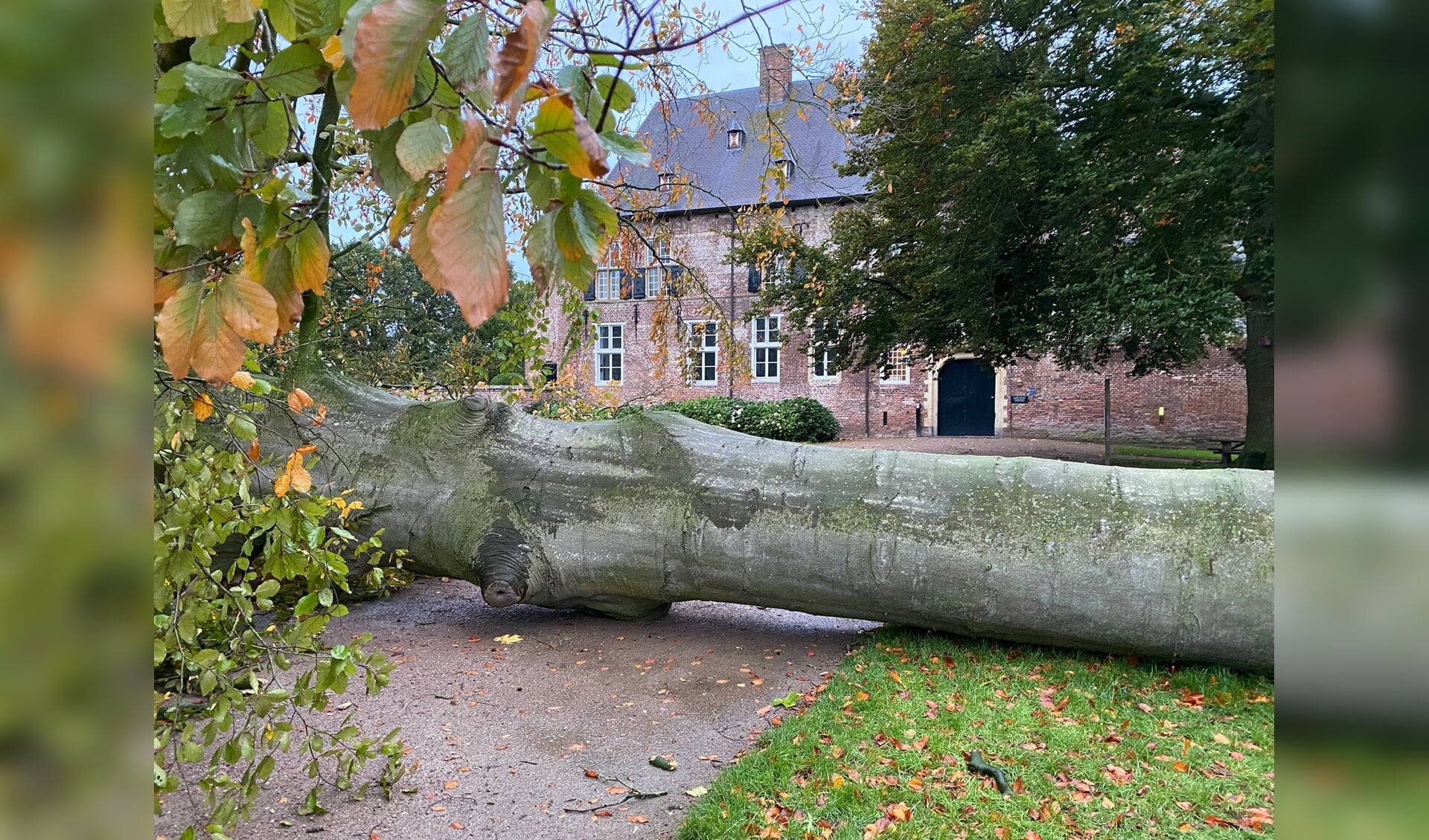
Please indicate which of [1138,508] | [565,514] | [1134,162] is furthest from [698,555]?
[1134,162]

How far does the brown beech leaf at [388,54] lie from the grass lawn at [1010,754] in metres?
2.89

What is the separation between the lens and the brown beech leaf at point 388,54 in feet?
2.22

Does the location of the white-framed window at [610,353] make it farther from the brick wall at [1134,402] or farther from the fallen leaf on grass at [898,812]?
the fallen leaf on grass at [898,812]

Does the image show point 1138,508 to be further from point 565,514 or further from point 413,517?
point 413,517

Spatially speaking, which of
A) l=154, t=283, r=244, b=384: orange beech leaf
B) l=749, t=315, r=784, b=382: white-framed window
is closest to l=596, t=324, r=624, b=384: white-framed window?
l=749, t=315, r=784, b=382: white-framed window

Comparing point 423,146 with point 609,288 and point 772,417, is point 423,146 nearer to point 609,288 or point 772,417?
point 772,417

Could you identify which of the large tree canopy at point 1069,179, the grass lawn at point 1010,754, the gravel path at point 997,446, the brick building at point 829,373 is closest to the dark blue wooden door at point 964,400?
the brick building at point 829,373

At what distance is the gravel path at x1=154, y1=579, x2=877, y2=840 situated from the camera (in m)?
3.17

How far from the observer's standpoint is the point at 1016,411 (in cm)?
2425

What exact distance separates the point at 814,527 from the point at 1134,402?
21783 mm

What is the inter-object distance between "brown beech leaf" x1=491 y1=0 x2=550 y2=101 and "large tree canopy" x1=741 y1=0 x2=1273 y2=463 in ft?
31.3

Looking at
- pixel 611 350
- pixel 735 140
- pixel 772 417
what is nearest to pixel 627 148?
pixel 772 417

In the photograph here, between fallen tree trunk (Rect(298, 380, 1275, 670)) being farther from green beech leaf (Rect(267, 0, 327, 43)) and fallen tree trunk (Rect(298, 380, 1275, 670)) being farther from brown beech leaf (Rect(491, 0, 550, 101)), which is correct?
brown beech leaf (Rect(491, 0, 550, 101))

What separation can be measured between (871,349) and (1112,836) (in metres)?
15.7
